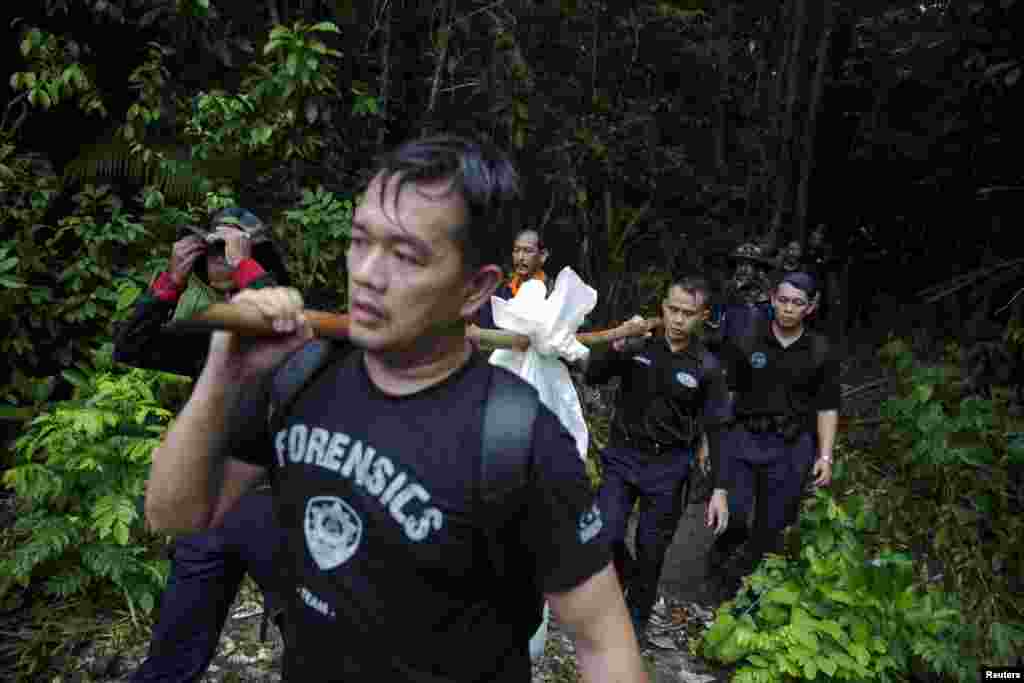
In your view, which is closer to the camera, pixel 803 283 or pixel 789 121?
pixel 803 283

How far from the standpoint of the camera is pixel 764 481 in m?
4.96

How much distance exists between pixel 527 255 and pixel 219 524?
12.4 ft

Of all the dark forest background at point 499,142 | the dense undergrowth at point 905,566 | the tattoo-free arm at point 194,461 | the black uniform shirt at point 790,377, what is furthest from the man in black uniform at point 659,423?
the tattoo-free arm at point 194,461

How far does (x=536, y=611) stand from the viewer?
1.57 metres

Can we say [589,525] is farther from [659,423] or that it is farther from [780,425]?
[780,425]

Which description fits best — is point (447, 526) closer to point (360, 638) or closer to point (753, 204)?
point (360, 638)

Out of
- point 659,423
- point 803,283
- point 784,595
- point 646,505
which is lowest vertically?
point 784,595

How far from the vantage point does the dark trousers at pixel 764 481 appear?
4.92 metres

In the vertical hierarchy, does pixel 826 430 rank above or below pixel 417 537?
below

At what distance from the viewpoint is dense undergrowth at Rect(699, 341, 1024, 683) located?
4.00 m

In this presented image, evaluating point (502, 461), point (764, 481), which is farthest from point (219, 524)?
point (764, 481)

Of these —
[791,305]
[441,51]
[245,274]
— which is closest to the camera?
[245,274]

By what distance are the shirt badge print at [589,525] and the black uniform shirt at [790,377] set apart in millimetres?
3682

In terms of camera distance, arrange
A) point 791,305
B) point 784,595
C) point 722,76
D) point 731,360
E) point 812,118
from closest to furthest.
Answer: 1. point 784,595
2. point 791,305
3. point 731,360
4. point 812,118
5. point 722,76
